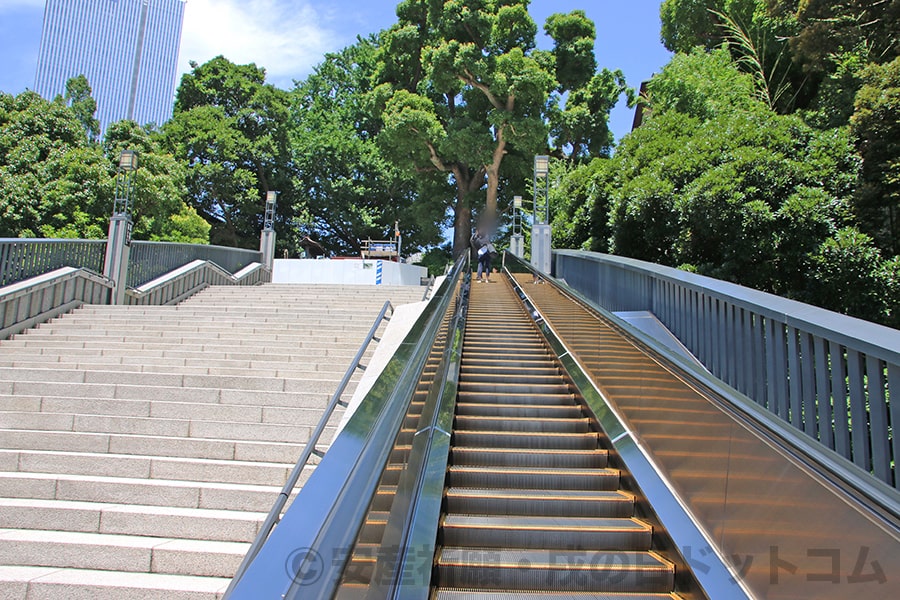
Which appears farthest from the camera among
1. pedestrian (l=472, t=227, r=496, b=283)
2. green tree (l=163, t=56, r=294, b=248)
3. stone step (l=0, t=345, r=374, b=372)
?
green tree (l=163, t=56, r=294, b=248)

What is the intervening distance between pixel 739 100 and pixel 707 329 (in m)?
9.58

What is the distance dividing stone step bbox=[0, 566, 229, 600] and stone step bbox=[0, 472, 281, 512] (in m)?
0.83

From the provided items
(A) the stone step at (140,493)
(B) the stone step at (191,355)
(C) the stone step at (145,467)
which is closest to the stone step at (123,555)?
(A) the stone step at (140,493)

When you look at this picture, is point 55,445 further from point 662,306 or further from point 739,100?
point 739,100

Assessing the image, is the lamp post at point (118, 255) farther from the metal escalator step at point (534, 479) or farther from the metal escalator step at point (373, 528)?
the metal escalator step at point (373, 528)

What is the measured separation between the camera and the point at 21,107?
74.9ft

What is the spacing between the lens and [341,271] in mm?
24219

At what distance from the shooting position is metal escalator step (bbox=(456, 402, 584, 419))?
5.09m

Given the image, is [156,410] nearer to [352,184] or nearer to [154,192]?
[154,192]

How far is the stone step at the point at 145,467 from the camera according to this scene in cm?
482

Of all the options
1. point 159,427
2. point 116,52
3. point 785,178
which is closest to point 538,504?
point 159,427

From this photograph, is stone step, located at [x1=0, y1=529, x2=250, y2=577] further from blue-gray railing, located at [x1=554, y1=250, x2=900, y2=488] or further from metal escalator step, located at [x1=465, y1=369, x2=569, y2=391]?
blue-gray railing, located at [x1=554, y1=250, x2=900, y2=488]

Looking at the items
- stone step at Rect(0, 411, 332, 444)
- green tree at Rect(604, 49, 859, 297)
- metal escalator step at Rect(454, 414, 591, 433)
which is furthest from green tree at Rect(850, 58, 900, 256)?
stone step at Rect(0, 411, 332, 444)

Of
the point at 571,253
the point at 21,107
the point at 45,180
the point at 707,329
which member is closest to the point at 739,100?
the point at 571,253
